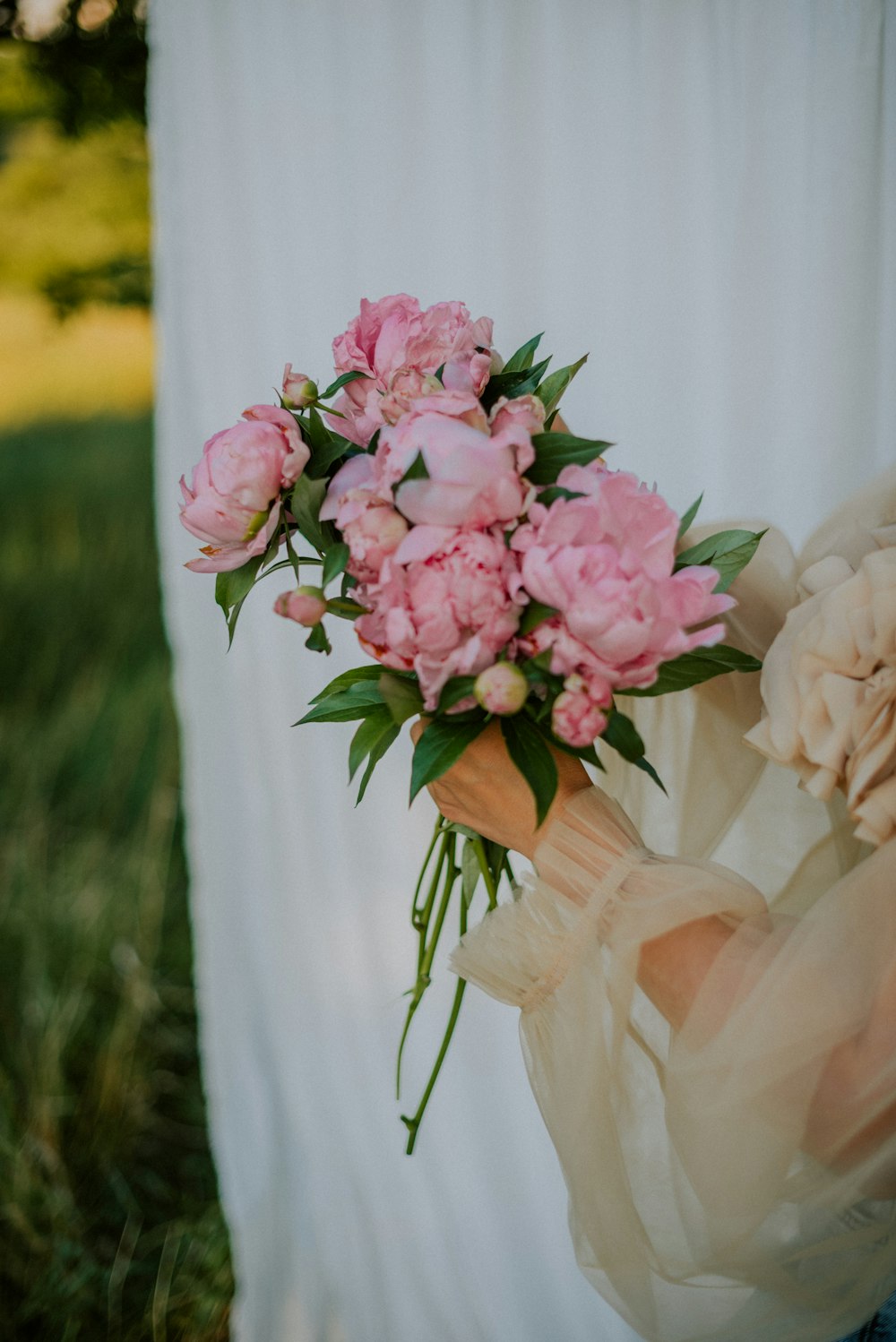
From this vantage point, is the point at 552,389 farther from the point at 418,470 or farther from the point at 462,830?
the point at 462,830

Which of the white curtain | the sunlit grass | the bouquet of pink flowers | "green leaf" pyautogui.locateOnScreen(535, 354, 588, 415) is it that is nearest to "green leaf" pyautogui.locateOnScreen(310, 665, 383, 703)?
the bouquet of pink flowers

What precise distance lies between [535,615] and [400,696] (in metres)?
0.10

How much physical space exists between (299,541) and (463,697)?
30.1 inches

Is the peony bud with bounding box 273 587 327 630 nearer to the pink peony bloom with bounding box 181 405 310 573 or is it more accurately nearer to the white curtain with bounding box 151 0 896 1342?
A: the pink peony bloom with bounding box 181 405 310 573

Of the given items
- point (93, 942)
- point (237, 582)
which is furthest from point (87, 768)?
point (237, 582)

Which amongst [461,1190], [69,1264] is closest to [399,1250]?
[461,1190]

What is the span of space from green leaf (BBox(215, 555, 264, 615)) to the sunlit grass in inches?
114

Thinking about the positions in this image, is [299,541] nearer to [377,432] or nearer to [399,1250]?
[377,432]

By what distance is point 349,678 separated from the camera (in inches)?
27.6

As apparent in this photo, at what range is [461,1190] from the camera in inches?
53.2

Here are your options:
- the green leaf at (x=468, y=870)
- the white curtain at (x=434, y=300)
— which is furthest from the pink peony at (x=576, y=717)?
the white curtain at (x=434, y=300)

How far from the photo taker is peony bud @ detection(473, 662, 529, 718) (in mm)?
547

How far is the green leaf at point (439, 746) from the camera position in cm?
61

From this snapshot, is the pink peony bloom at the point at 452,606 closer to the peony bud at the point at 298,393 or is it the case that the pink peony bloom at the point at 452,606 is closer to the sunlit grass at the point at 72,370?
the peony bud at the point at 298,393
